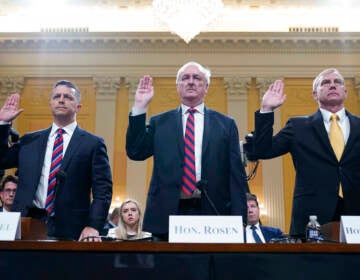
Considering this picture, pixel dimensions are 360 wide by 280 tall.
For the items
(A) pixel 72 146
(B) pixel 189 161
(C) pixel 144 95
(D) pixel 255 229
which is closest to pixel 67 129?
(A) pixel 72 146

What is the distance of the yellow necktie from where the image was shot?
2.94 metres

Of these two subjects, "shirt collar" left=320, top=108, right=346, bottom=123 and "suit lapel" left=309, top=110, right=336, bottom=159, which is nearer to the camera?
"suit lapel" left=309, top=110, right=336, bottom=159

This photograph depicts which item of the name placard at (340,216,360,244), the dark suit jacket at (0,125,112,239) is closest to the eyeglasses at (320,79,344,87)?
the name placard at (340,216,360,244)

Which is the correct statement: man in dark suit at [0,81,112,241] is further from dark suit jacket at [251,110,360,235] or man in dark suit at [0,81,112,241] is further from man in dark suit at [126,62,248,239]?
dark suit jacket at [251,110,360,235]

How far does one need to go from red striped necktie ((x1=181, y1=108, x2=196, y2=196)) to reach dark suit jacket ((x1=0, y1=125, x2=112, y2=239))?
1.57 feet

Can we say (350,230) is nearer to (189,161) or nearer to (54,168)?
(189,161)

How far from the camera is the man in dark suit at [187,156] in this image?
8.74ft

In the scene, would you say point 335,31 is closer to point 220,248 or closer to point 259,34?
point 259,34

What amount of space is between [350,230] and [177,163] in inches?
40.4

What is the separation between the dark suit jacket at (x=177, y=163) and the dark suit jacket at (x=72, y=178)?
10.6 inches

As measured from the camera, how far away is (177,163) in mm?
2762

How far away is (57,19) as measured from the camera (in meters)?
13.1

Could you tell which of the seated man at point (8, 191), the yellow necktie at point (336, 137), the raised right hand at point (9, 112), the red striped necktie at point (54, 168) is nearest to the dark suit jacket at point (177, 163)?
the red striped necktie at point (54, 168)

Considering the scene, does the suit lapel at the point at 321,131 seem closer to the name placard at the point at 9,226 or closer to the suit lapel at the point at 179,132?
the suit lapel at the point at 179,132
